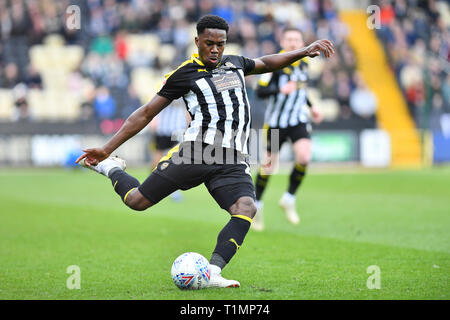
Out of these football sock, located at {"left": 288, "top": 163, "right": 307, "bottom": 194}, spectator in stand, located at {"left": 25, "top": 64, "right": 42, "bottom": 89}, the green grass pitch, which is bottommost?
the green grass pitch

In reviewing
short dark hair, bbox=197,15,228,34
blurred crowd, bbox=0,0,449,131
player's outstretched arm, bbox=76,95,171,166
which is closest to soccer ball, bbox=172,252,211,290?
player's outstretched arm, bbox=76,95,171,166

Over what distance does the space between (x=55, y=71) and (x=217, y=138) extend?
1901 cm

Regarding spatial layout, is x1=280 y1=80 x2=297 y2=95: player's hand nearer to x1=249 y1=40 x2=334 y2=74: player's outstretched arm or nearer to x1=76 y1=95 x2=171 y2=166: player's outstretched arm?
x1=249 y1=40 x2=334 y2=74: player's outstretched arm

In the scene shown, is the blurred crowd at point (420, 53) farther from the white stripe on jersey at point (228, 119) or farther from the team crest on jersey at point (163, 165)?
the team crest on jersey at point (163, 165)

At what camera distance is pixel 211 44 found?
5.76 m

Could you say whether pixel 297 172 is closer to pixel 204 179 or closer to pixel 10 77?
pixel 204 179

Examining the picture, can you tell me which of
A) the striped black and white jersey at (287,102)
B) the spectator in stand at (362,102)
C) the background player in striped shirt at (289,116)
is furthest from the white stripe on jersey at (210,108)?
the spectator in stand at (362,102)

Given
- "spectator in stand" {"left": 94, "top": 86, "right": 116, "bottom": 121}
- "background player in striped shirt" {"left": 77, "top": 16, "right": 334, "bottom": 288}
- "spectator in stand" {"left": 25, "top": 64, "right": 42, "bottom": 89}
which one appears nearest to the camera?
"background player in striped shirt" {"left": 77, "top": 16, "right": 334, "bottom": 288}

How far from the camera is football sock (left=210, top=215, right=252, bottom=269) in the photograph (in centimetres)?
565

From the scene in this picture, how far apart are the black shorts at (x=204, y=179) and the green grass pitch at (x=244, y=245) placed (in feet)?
2.50

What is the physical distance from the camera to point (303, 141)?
9742 mm

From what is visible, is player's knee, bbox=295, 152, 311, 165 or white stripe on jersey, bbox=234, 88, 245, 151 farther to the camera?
player's knee, bbox=295, 152, 311, 165

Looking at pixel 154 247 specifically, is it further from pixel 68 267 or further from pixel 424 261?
pixel 424 261
